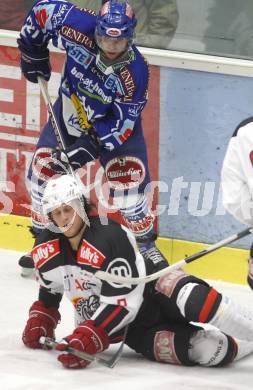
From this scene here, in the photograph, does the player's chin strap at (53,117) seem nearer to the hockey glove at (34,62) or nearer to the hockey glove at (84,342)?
the hockey glove at (34,62)

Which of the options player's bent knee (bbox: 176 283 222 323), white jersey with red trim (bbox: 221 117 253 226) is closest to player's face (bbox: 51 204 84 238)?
player's bent knee (bbox: 176 283 222 323)

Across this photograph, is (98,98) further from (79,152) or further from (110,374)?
(110,374)

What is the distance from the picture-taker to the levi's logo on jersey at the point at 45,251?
3.79 meters

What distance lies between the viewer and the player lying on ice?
371 cm

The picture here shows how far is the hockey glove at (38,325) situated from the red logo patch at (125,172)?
3.45ft

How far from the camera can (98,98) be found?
4699 mm

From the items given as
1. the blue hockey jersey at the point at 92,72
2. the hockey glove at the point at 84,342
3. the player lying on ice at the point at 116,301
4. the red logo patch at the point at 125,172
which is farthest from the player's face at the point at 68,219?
the red logo patch at the point at 125,172

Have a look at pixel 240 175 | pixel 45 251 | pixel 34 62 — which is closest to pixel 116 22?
pixel 34 62

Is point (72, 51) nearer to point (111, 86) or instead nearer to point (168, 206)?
point (111, 86)

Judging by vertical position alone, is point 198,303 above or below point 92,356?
above

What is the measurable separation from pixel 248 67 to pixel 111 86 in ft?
1.99

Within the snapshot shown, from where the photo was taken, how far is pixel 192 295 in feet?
12.2

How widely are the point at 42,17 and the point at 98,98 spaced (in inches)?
16.0

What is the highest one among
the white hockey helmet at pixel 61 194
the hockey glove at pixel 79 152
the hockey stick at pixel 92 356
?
the white hockey helmet at pixel 61 194
